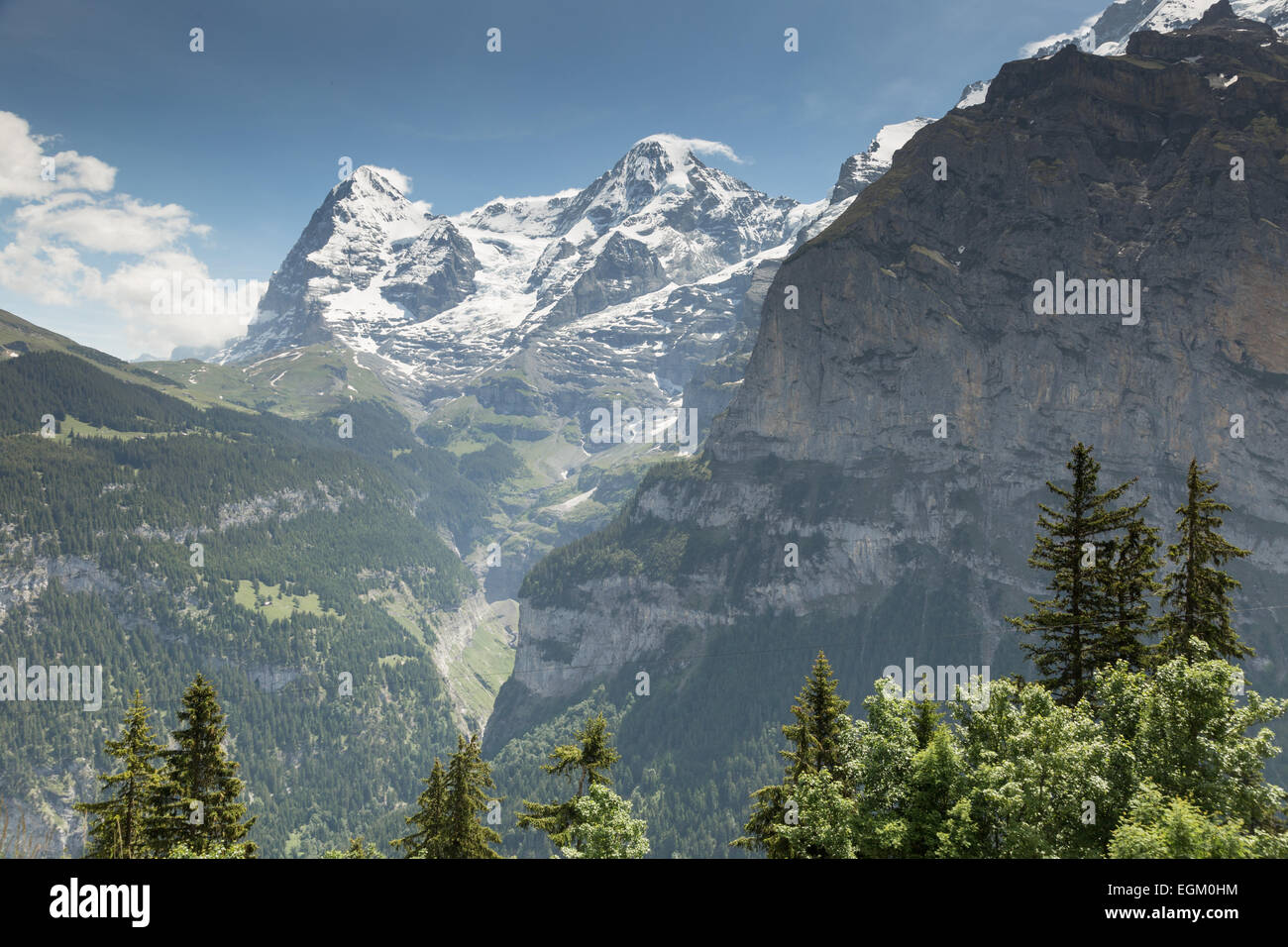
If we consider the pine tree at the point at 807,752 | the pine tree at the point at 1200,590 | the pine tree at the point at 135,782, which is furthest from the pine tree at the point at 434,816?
the pine tree at the point at 1200,590

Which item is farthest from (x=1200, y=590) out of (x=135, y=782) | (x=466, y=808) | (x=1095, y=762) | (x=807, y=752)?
(x=135, y=782)

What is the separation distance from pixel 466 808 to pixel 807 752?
658 inches

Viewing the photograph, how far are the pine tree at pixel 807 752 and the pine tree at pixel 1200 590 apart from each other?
13801 millimetres

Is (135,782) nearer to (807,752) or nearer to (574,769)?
(574,769)

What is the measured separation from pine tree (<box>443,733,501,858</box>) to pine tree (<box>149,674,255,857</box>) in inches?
346

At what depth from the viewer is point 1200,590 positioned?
31453 millimetres

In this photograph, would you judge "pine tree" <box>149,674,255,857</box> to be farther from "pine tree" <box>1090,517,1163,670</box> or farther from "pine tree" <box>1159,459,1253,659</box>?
"pine tree" <box>1159,459,1253,659</box>

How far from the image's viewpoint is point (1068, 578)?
108 ft

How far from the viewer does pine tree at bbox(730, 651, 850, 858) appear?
34844mm

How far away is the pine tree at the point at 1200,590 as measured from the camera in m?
31.0

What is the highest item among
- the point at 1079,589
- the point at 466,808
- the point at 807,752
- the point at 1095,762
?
the point at 1079,589

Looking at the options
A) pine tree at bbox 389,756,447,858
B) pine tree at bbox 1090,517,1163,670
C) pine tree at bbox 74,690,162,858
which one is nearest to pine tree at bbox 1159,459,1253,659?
pine tree at bbox 1090,517,1163,670
